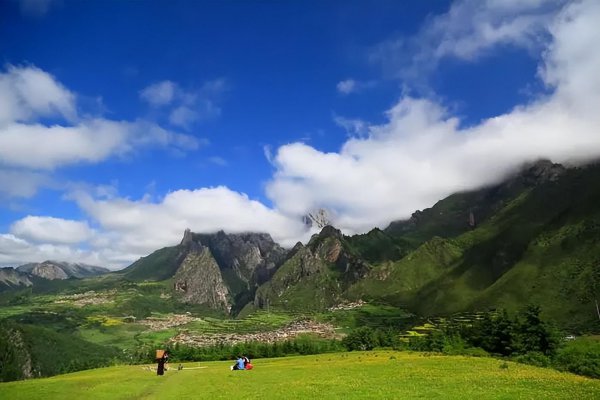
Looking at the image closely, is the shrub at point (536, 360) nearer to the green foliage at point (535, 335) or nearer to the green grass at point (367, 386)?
the green grass at point (367, 386)

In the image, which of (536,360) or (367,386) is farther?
(536,360)

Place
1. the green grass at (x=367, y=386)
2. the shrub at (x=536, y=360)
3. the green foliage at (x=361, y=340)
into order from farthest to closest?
the green foliage at (x=361, y=340) → the shrub at (x=536, y=360) → the green grass at (x=367, y=386)

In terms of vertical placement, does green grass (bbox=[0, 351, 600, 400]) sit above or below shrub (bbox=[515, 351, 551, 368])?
above

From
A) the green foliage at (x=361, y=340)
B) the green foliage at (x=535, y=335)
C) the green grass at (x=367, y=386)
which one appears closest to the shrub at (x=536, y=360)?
the green grass at (x=367, y=386)

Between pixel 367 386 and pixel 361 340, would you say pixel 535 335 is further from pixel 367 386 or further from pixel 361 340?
pixel 361 340

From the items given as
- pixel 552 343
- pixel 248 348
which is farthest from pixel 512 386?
pixel 248 348

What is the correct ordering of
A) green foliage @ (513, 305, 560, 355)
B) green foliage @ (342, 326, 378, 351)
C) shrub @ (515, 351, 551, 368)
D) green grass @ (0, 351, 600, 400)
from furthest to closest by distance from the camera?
1. green foliage @ (342, 326, 378, 351)
2. green foliage @ (513, 305, 560, 355)
3. shrub @ (515, 351, 551, 368)
4. green grass @ (0, 351, 600, 400)

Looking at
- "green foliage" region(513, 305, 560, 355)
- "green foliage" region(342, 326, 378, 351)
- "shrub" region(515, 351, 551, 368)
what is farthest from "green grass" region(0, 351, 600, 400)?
"green foliage" region(342, 326, 378, 351)

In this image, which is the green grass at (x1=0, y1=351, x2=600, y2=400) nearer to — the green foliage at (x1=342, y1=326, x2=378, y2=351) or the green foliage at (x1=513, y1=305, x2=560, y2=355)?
the green foliage at (x1=513, y1=305, x2=560, y2=355)

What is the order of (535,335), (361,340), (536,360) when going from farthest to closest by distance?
(361,340) < (535,335) < (536,360)

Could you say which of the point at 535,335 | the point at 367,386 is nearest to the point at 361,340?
the point at 535,335

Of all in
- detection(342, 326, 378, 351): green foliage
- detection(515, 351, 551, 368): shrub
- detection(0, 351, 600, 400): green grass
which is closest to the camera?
detection(0, 351, 600, 400): green grass

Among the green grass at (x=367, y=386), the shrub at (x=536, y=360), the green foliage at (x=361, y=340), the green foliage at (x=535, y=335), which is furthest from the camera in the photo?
the green foliage at (x=361, y=340)

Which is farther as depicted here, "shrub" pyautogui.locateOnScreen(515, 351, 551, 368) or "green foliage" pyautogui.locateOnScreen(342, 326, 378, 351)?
"green foliage" pyautogui.locateOnScreen(342, 326, 378, 351)
